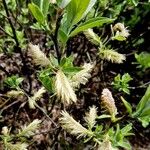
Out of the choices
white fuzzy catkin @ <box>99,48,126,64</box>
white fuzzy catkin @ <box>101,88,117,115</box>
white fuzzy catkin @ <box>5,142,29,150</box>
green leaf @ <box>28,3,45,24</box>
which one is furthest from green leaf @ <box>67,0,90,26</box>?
white fuzzy catkin @ <box>5,142,29,150</box>

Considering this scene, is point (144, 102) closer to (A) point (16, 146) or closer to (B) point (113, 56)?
(B) point (113, 56)

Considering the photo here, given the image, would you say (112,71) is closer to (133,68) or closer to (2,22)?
(133,68)

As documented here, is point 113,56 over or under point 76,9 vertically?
under

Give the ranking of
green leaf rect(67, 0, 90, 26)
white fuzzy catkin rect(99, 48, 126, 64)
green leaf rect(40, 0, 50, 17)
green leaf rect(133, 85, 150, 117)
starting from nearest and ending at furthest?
green leaf rect(67, 0, 90, 26), green leaf rect(40, 0, 50, 17), green leaf rect(133, 85, 150, 117), white fuzzy catkin rect(99, 48, 126, 64)

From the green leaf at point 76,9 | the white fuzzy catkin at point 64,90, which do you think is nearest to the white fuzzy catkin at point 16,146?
the white fuzzy catkin at point 64,90

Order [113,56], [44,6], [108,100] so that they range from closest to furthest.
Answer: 1. [44,6]
2. [108,100]
3. [113,56]

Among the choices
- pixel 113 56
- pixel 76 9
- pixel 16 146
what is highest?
pixel 76 9

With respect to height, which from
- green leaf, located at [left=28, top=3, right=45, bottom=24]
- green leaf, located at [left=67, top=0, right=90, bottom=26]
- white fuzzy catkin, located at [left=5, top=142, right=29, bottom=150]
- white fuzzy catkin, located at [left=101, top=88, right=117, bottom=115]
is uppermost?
green leaf, located at [left=28, top=3, right=45, bottom=24]

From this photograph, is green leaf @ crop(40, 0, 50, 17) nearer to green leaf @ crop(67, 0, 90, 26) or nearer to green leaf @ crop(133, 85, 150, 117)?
green leaf @ crop(67, 0, 90, 26)

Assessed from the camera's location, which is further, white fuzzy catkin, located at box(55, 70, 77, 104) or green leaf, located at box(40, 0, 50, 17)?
green leaf, located at box(40, 0, 50, 17)

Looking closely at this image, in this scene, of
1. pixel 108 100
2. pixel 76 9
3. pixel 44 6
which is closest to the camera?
pixel 76 9

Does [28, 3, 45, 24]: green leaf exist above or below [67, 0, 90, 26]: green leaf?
above

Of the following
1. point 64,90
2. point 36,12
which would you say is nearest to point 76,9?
point 36,12
